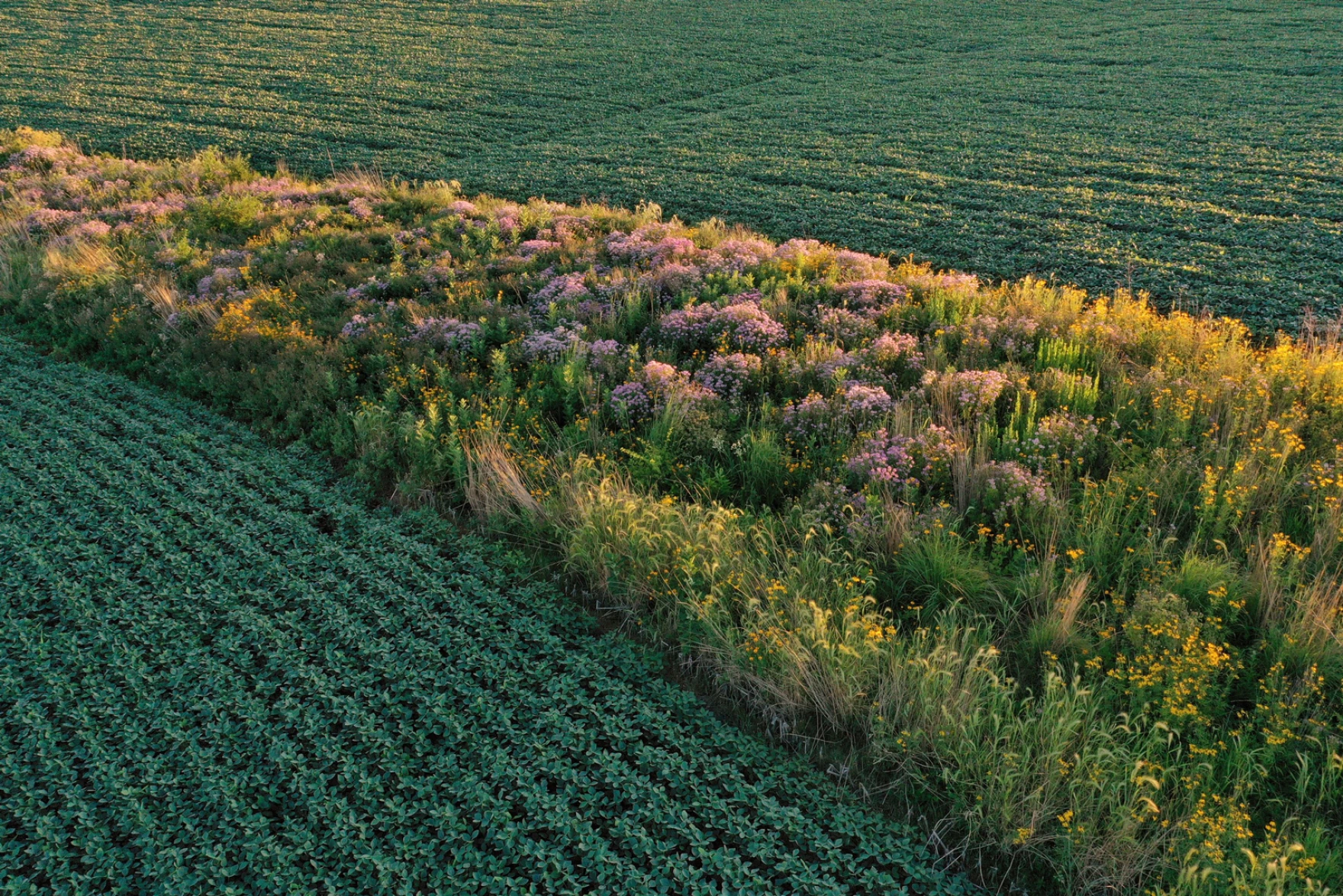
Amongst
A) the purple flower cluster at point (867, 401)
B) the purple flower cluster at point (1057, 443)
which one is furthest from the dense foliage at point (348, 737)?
the purple flower cluster at point (1057, 443)

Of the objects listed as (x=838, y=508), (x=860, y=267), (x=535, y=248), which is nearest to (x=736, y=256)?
(x=860, y=267)

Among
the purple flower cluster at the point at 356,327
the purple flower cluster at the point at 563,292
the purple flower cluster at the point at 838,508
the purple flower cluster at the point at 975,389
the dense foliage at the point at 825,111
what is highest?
the dense foliage at the point at 825,111

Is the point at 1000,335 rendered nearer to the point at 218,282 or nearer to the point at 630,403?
the point at 630,403

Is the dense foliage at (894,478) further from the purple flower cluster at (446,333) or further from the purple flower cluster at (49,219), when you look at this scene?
the purple flower cluster at (49,219)

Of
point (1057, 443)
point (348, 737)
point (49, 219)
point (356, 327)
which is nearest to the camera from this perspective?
point (348, 737)

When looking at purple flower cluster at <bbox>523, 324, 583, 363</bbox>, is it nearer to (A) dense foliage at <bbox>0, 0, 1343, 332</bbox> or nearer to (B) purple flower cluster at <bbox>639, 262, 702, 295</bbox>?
(B) purple flower cluster at <bbox>639, 262, 702, 295</bbox>

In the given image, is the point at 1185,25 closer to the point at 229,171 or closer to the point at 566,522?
the point at 229,171
